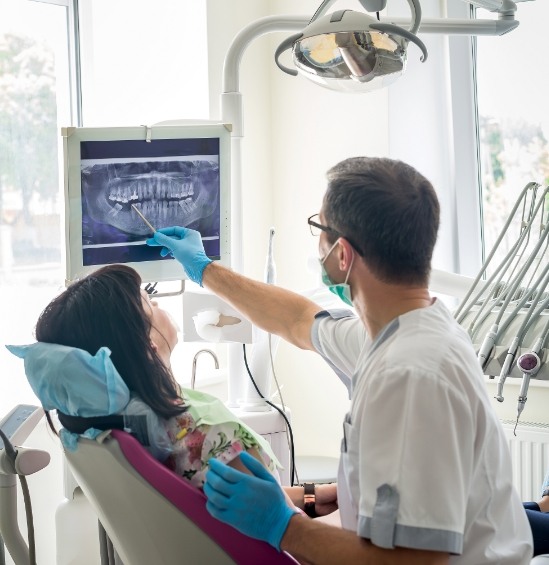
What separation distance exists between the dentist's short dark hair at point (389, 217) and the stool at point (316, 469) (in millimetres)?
1463

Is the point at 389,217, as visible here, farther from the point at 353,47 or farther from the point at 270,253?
the point at 270,253

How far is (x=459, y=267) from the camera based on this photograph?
3316mm

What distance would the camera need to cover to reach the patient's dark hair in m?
1.74

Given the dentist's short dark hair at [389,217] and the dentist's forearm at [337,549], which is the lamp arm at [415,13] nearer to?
the dentist's short dark hair at [389,217]

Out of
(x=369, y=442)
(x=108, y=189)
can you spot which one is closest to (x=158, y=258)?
(x=108, y=189)

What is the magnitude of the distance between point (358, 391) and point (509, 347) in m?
0.74

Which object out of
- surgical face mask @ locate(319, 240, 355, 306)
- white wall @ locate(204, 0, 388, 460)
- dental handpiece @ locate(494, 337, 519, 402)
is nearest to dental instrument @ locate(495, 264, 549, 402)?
dental handpiece @ locate(494, 337, 519, 402)

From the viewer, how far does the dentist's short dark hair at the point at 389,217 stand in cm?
151

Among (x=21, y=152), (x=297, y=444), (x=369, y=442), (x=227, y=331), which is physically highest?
(x=21, y=152)

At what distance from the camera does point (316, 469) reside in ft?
9.87

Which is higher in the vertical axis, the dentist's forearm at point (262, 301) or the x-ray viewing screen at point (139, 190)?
the x-ray viewing screen at point (139, 190)

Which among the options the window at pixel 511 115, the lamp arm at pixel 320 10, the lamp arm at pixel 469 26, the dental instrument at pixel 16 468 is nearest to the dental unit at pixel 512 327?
the lamp arm at pixel 469 26

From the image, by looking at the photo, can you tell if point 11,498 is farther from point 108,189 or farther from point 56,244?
point 56,244

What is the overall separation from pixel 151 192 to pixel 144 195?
0.02 meters
